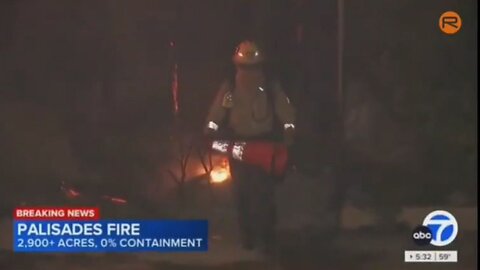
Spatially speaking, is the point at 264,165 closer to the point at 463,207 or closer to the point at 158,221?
the point at 158,221

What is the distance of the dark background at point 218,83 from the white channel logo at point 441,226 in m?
0.07

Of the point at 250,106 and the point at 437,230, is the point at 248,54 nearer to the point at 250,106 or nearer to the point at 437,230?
the point at 250,106

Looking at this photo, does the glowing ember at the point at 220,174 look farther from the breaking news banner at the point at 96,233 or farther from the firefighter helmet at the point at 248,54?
the firefighter helmet at the point at 248,54

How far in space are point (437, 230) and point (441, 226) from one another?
0.02m

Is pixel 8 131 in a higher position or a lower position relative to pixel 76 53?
lower

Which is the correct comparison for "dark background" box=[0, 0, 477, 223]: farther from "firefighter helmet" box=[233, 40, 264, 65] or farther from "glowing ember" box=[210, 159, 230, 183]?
"glowing ember" box=[210, 159, 230, 183]

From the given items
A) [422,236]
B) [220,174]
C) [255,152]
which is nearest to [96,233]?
[220,174]

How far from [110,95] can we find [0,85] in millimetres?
413

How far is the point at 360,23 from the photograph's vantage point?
256 cm

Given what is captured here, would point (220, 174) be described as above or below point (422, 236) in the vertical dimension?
above

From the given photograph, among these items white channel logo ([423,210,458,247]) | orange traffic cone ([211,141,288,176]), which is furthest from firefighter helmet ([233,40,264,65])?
white channel logo ([423,210,458,247])

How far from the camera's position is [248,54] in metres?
2.56

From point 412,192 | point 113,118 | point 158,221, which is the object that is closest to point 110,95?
point 113,118

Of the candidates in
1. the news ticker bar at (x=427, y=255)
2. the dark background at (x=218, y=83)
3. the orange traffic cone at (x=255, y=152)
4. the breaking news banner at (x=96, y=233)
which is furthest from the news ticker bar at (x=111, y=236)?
the news ticker bar at (x=427, y=255)
